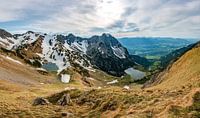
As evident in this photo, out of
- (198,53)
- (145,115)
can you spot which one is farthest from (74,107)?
(198,53)

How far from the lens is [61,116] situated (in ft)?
145

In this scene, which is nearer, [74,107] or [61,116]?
[61,116]

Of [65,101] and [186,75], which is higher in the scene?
[186,75]

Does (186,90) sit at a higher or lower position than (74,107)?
higher

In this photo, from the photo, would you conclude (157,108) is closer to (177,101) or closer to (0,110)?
(177,101)

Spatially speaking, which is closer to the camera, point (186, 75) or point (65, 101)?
point (65, 101)

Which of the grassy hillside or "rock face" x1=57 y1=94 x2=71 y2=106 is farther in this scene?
"rock face" x1=57 y1=94 x2=71 y2=106

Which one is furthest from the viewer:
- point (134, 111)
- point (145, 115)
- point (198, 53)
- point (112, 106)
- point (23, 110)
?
point (198, 53)

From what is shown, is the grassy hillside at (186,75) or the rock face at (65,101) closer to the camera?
the grassy hillside at (186,75)

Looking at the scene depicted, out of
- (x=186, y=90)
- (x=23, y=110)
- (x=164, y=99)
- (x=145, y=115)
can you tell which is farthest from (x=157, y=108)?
(x=23, y=110)

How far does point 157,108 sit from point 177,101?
230 centimetres

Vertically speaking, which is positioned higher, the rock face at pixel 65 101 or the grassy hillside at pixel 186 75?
the grassy hillside at pixel 186 75

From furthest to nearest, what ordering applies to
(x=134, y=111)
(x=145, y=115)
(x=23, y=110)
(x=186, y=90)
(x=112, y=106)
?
(x=23, y=110) < (x=112, y=106) < (x=186, y=90) < (x=134, y=111) < (x=145, y=115)

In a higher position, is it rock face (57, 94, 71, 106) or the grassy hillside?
the grassy hillside
